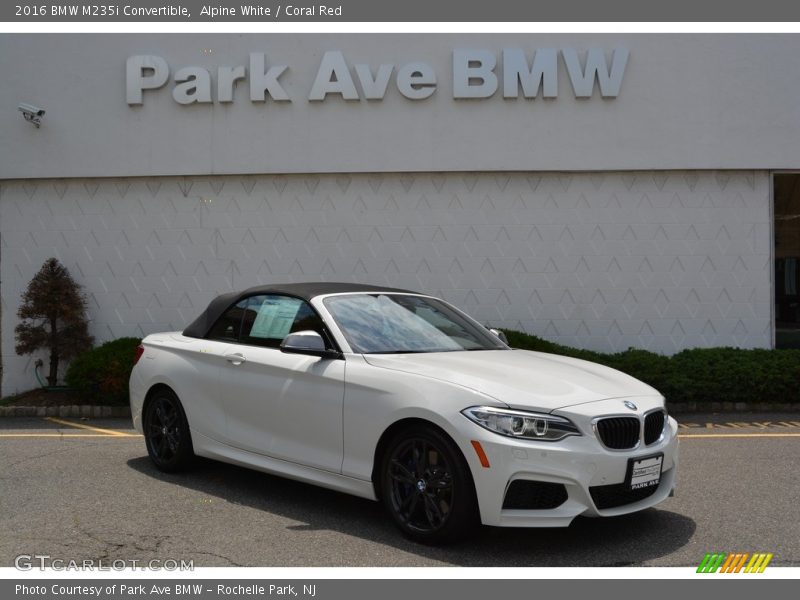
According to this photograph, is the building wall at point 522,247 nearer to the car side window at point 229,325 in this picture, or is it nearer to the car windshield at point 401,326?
the car side window at point 229,325

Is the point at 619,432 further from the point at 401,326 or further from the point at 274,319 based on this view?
the point at 274,319

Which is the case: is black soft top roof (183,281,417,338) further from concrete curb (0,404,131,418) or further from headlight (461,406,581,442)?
concrete curb (0,404,131,418)

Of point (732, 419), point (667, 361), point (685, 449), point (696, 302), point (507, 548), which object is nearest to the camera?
point (507, 548)

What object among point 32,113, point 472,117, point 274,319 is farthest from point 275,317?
point 32,113

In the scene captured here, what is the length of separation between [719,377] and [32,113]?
35.0 ft

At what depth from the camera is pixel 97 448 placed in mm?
8719

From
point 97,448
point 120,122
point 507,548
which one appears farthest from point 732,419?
point 120,122

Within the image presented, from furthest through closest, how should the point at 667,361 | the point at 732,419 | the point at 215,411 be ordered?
the point at 667,361, the point at 732,419, the point at 215,411

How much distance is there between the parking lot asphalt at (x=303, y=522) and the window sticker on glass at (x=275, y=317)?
125 cm

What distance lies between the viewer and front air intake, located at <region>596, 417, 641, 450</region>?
16.3 feet

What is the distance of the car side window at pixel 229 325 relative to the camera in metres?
6.85

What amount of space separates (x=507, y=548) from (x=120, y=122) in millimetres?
10359

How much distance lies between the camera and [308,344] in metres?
5.75

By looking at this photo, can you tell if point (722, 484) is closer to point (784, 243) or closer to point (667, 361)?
point (667, 361)
